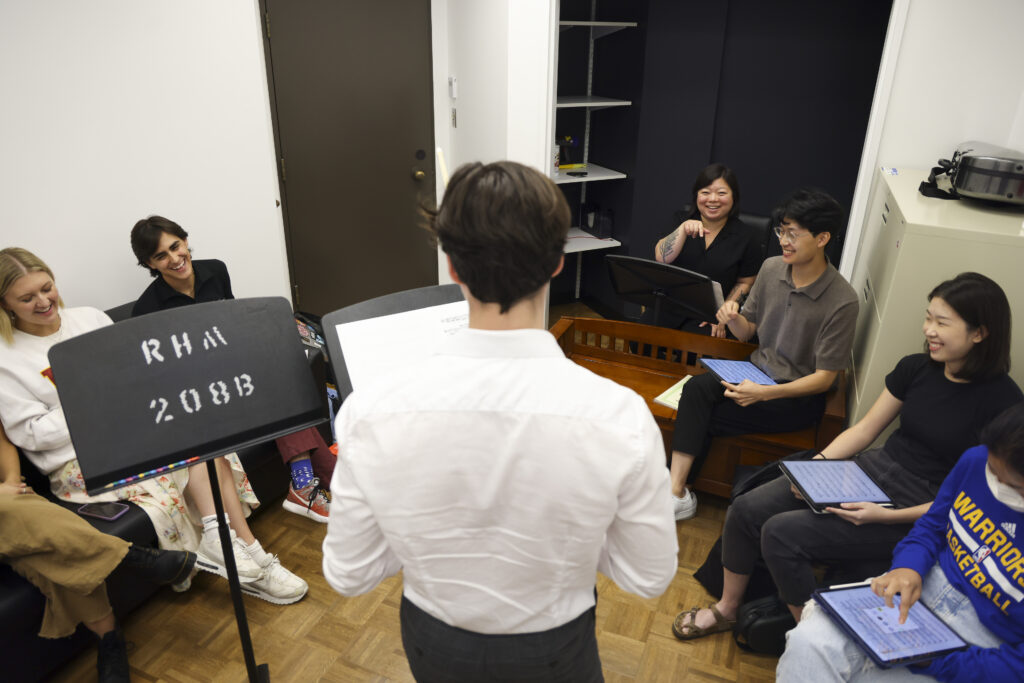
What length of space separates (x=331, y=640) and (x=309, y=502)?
2.10 ft

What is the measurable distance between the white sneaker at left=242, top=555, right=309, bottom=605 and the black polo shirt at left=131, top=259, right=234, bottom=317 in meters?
1.06

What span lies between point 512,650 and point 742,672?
4.17 feet

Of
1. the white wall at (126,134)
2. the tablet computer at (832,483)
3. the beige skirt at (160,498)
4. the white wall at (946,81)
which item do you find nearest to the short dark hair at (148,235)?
the white wall at (126,134)

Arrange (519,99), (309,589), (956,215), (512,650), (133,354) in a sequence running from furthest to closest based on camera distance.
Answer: (519,99), (309,589), (956,215), (133,354), (512,650)

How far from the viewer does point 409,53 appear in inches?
154

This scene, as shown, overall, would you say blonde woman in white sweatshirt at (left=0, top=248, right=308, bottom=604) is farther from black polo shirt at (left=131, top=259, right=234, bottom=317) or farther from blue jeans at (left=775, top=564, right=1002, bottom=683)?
blue jeans at (left=775, top=564, right=1002, bottom=683)

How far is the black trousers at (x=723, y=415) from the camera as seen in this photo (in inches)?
95.9

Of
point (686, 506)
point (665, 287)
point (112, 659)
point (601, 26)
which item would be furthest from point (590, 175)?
point (112, 659)

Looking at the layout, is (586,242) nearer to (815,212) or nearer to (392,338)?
(815,212)

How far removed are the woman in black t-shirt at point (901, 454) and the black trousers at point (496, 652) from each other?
3.48ft

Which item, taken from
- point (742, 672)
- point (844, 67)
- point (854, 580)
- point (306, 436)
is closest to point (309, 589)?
point (306, 436)

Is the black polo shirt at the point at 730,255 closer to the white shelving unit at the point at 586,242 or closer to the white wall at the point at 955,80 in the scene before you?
the white wall at the point at 955,80

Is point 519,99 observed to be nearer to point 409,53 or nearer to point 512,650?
point 409,53

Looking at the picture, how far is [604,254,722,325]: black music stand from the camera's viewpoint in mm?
2578
